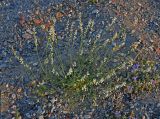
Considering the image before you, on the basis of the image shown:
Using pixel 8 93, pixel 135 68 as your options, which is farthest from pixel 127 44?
pixel 8 93

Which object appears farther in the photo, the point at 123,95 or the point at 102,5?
the point at 102,5

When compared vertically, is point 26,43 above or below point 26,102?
above

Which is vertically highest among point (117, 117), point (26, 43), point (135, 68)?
point (26, 43)

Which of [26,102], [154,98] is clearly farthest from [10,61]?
[154,98]

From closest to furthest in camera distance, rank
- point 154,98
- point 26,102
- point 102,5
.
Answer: point 26,102 < point 154,98 < point 102,5

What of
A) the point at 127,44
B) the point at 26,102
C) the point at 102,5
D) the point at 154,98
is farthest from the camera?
the point at 102,5

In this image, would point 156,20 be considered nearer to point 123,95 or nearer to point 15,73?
point 123,95
